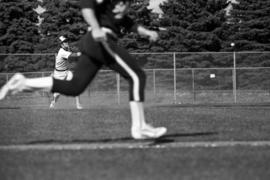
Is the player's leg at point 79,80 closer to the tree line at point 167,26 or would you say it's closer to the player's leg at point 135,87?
the player's leg at point 135,87

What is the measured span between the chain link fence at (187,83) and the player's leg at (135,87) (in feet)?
66.6

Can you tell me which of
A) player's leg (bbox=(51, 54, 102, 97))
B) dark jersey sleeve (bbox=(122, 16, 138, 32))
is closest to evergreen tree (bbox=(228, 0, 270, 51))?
dark jersey sleeve (bbox=(122, 16, 138, 32))

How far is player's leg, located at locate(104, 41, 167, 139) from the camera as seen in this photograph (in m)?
6.79

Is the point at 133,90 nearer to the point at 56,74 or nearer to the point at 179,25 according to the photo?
the point at 56,74

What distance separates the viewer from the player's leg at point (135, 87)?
6.79 meters

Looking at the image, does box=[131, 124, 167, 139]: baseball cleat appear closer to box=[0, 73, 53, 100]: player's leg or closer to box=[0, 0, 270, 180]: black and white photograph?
box=[0, 0, 270, 180]: black and white photograph

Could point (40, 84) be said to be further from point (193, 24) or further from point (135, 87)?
point (193, 24)

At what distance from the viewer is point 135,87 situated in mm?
6867

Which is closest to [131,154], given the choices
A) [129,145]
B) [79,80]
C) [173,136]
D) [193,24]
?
[129,145]

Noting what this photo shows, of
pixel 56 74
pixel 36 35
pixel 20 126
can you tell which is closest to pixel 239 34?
pixel 36 35

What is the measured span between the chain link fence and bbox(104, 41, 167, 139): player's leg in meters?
20.3

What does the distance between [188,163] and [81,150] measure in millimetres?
1568

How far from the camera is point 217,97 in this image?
94.3 feet

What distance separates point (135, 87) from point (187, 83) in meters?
21.8
